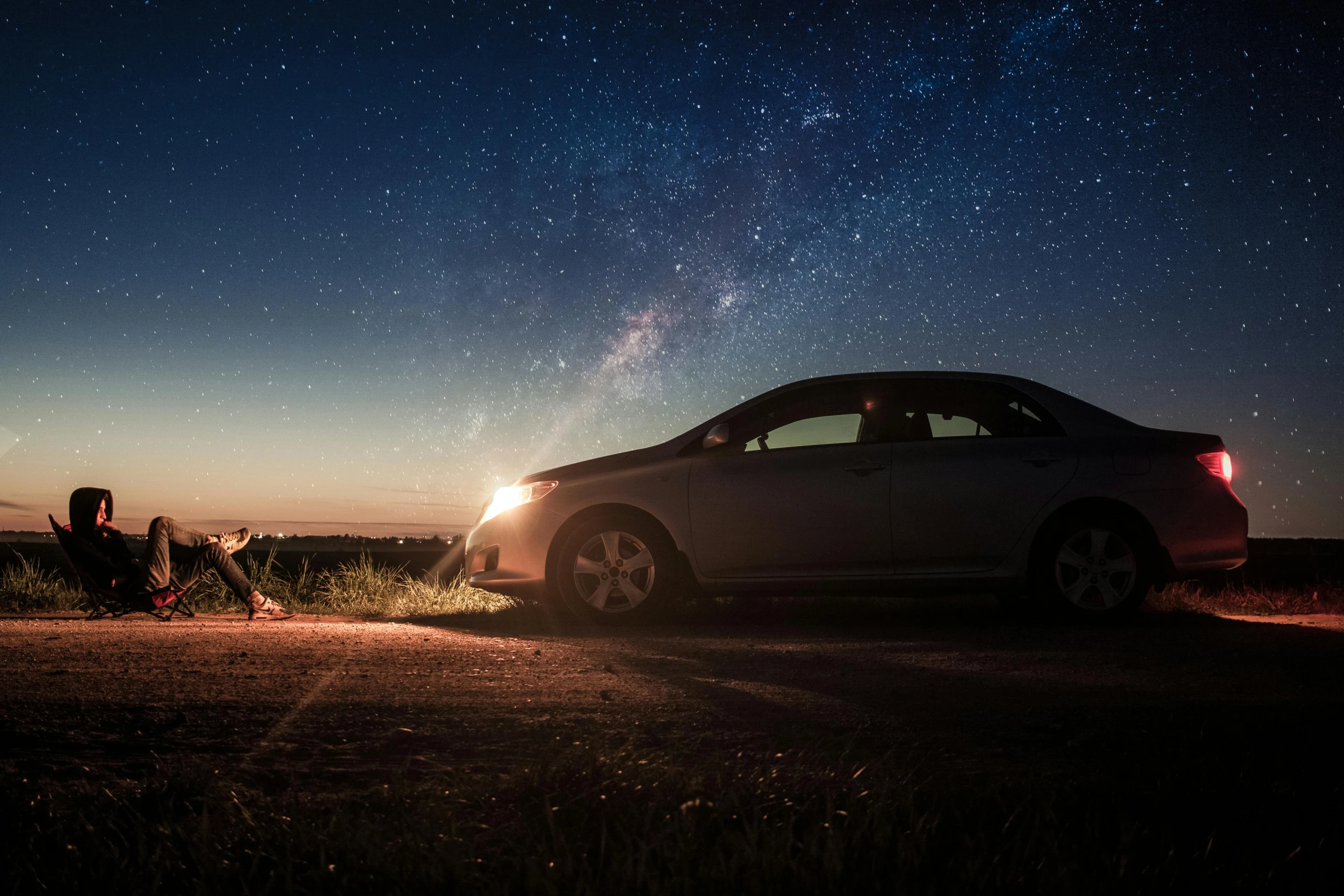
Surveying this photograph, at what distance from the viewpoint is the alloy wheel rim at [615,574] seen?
24.6 feet

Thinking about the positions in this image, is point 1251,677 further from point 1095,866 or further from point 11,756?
point 11,756

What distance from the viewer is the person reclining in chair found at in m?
8.70

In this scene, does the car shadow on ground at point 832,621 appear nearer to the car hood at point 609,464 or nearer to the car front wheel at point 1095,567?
the car front wheel at point 1095,567

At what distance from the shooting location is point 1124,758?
3.45m

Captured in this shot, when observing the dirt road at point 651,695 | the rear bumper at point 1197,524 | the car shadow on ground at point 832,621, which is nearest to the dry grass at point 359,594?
the car shadow on ground at point 832,621

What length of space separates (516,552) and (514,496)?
18.9 inches

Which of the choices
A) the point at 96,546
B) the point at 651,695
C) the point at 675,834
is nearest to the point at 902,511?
the point at 651,695

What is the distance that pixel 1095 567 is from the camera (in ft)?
23.8

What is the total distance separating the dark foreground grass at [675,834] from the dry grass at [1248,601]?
659 centimetres

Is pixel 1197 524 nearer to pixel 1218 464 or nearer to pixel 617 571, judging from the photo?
pixel 1218 464

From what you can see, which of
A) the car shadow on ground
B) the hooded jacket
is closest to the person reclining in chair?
the hooded jacket

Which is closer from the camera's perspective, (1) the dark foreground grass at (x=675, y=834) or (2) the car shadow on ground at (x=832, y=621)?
(1) the dark foreground grass at (x=675, y=834)

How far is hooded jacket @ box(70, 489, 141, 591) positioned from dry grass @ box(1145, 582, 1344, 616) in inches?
348

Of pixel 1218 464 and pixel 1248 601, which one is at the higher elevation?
pixel 1218 464
